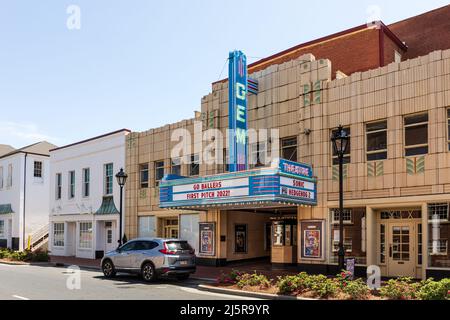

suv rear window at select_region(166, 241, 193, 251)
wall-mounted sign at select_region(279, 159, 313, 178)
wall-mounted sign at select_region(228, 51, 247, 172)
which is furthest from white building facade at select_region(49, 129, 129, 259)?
wall-mounted sign at select_region(279, 159, 313, 178)

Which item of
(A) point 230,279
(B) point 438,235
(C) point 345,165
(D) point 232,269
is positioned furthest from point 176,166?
(B) point 438,235

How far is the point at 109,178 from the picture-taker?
32.2 metres

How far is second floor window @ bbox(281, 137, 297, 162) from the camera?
72.2 ft

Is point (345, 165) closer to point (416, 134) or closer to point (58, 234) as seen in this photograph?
point (416, 134)

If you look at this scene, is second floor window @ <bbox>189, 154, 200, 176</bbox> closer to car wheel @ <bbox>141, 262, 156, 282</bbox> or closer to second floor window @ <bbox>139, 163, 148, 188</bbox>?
second floor window @ <bbox>139, 163, 148, 188</bbox>

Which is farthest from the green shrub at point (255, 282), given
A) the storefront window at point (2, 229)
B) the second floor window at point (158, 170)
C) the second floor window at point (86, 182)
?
the storefront window at point (2, 229)

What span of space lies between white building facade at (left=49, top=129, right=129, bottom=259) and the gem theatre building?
6.93 m

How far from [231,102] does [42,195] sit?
27.2 metres

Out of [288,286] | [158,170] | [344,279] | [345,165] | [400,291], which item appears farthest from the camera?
[158,170]

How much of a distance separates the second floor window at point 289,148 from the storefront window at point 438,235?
6357 millimetres

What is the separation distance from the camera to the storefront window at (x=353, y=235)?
19.3 meters

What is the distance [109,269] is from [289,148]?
9.11 metres

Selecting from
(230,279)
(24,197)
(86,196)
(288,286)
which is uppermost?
(86,196)

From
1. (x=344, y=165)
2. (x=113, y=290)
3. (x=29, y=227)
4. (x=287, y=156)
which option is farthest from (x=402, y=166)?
(x=29, y=227)
